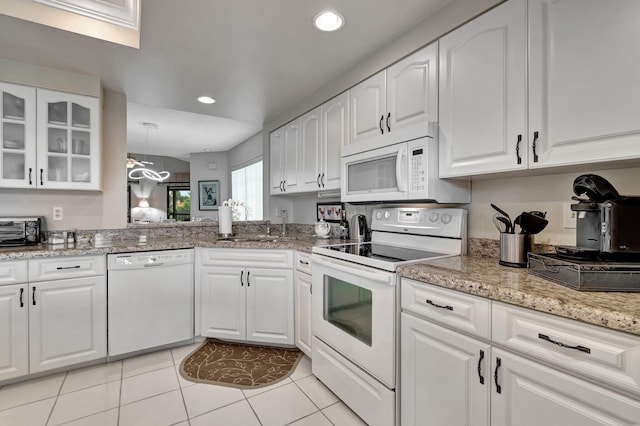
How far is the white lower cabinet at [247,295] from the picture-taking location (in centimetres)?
245

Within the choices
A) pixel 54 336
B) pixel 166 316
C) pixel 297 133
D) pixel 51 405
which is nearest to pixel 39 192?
pixel 54 336

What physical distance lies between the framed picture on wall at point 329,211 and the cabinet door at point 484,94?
1340 mm

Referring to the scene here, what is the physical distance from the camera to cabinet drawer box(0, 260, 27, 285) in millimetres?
1949

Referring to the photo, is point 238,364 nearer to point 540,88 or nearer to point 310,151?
point 310,151

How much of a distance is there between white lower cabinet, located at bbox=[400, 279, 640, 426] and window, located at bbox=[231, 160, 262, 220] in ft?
14.7

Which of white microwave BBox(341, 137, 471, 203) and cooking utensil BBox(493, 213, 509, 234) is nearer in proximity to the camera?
cooking utensil BBox(493, 213, 509, 234)

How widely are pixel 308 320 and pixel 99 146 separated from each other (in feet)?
7.38

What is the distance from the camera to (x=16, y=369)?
1.99 m

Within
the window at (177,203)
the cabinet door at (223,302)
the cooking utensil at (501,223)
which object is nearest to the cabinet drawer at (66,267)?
the cabinet door at (223,302)

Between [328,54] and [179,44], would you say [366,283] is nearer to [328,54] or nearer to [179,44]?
[328,54]

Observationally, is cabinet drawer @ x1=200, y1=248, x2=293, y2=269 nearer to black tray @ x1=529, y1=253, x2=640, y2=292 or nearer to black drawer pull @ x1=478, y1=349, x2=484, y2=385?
black drawer pull @ x1=478, y1=349, x2=484, y2=385

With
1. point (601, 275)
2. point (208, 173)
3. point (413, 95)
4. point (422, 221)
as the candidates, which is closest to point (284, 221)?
point (422, 221)

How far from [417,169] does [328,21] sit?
3.37 ft

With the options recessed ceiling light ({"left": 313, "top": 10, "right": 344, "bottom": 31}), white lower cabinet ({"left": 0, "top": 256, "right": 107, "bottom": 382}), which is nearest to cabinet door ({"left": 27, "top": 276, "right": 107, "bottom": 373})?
white lower cabinet ({"left": 0, "top": 256, "right": 107, "bottom": 382})
